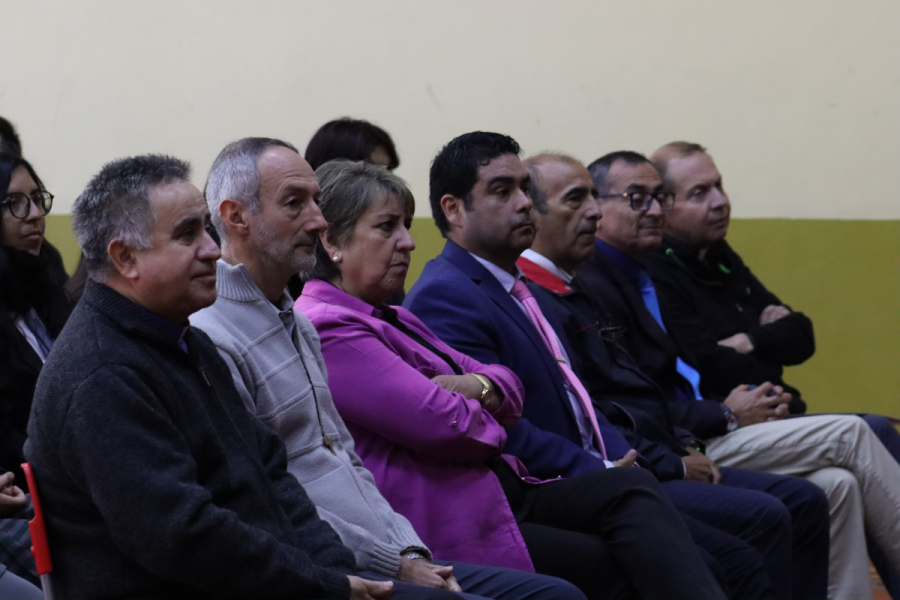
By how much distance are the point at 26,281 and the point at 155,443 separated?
120cm

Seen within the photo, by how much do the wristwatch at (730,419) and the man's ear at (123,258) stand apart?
2.08m

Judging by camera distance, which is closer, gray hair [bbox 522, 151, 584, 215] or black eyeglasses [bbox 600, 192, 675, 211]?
gray hair [bbox 522, 151, 584, 215]

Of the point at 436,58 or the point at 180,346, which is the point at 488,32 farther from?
the point at 180,346

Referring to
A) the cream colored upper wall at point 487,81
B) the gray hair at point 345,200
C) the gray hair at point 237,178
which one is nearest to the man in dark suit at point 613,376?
the gray hair at point 345,200

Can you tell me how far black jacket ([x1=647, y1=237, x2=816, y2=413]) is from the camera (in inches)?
136

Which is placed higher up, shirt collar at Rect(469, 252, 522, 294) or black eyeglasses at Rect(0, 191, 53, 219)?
black eyeglasses at Rect(0, 191, 53, 219)

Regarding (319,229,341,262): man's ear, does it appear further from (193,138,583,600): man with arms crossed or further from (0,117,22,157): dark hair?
(0,117,22,157): dark hair

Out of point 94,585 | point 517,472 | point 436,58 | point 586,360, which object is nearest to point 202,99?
point 436,58

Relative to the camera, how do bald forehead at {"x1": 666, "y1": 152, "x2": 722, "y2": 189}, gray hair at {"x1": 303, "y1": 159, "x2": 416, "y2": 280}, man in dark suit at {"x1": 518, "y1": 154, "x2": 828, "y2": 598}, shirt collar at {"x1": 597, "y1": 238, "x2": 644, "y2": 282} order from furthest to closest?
bald forehead at {"x1": 666, "y1": 152, "x2": 722, "y2": 189} → shirt collar at {"x1": 597, "y1": 238, "x2": 644, "y2": 282} → man in dark suit at {"x1": 518, "y1": 154, "x2": 828, "y2": 598} → gray hair at {"x1": 303, "y1": 159, "x2": 416, "y2": 280}

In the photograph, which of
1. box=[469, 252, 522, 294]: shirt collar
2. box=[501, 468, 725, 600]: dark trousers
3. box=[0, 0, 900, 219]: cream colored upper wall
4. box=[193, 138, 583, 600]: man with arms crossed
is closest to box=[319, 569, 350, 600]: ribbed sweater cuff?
box=[193, 138, 583, 600]: man with arms crossed

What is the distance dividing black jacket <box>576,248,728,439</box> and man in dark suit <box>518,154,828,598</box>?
0.18 ft

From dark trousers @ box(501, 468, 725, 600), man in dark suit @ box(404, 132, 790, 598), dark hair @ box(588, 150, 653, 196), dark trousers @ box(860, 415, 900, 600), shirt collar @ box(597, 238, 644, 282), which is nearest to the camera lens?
dark trousers @ box(501, 468, 725, 600)

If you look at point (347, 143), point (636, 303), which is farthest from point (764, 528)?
point (347, 143)

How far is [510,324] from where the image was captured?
2504mm
